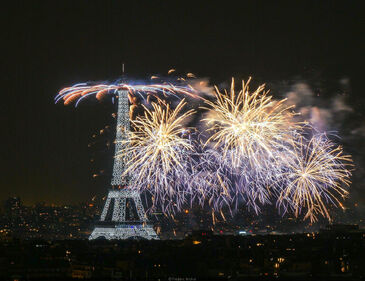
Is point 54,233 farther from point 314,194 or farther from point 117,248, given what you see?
point 314,194

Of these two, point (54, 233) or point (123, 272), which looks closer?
point (123, 272)

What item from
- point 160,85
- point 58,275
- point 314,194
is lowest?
point 58,275

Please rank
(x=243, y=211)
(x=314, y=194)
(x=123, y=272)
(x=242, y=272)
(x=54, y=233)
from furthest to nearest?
1. (x=54, y=233)
2. (x=243, y=211)
3. (x=123, y=272)
4. (x=242, y=272)
5. (x=314, y=194)

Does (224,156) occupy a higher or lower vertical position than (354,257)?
higher

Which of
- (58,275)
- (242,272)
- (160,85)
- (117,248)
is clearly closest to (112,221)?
(117,248)

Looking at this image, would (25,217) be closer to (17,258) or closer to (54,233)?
(54,233)

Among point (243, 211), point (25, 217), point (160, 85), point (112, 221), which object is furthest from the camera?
point (25, 217)
